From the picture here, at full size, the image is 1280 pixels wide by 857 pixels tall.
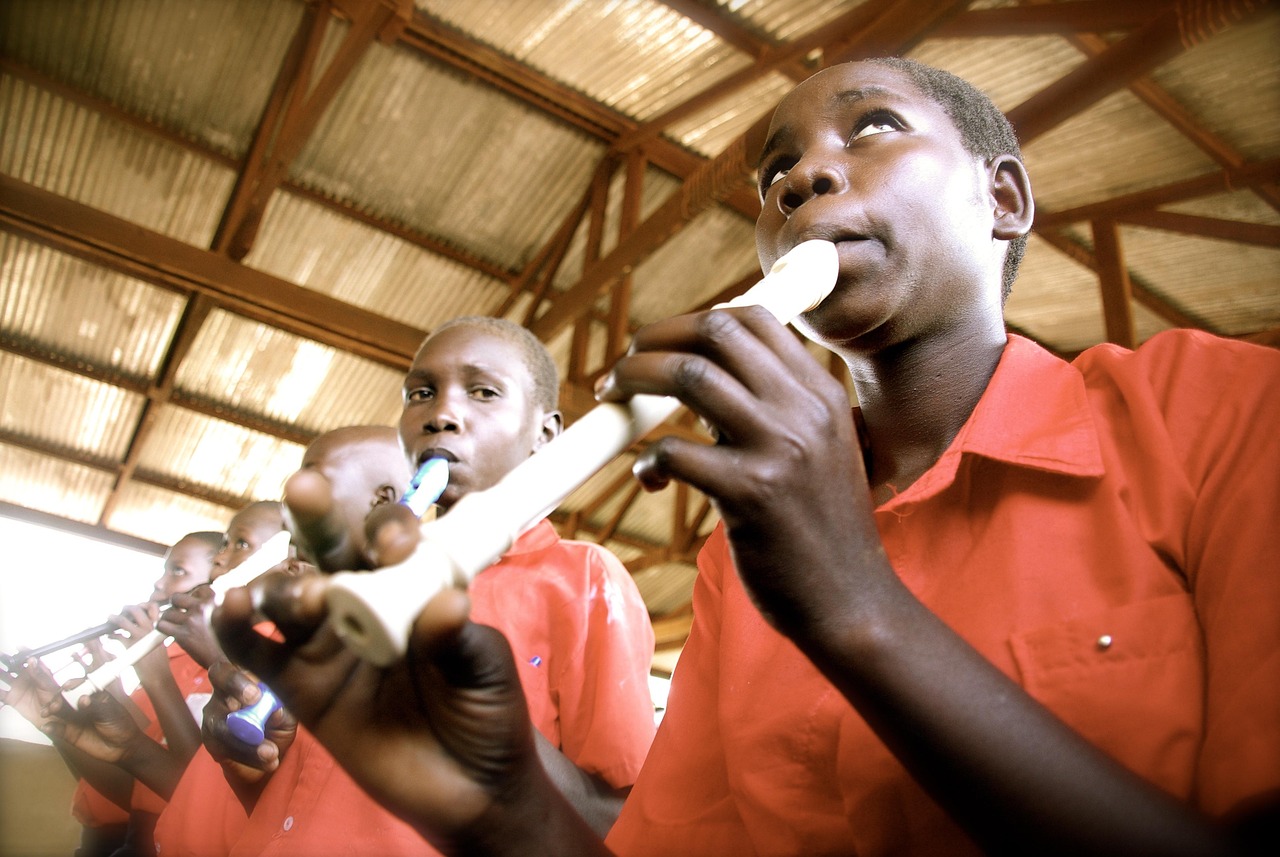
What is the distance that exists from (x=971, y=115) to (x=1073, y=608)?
77 centimetres

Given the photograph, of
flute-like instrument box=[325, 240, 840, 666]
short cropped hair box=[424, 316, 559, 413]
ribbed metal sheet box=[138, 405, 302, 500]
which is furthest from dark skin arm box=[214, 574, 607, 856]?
ribbed metal sheet box=[138, 405, 302, 500]

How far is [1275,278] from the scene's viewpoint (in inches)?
219

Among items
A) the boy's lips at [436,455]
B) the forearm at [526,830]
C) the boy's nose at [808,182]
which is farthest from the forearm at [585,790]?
the boy's nose at [808,182]

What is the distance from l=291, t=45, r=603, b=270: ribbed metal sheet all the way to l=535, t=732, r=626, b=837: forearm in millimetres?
4528

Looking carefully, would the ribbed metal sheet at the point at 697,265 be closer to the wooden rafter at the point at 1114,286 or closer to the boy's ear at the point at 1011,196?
the wooden rafter at the point at 1114,286

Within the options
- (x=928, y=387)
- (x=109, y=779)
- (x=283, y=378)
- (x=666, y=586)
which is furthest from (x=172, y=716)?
(x=666, y=586)

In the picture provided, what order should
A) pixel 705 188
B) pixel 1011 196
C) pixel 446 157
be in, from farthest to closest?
pixel 446 157 → pixel 705 188 → pixel 1011 196

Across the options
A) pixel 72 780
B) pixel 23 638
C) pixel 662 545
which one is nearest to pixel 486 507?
pixel 23 638

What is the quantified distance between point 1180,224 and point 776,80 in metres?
2.21

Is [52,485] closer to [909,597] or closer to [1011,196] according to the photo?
[1011,196]

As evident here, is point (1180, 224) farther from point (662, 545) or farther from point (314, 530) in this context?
point (662, 545)

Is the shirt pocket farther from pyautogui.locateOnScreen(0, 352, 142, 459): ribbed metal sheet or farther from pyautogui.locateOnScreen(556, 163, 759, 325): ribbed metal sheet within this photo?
pyautogui.locateOnScreen(0, 352, 142, 459): ribbed metal sheet

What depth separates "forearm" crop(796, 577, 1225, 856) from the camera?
600 mm

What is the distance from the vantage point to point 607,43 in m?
4.94
